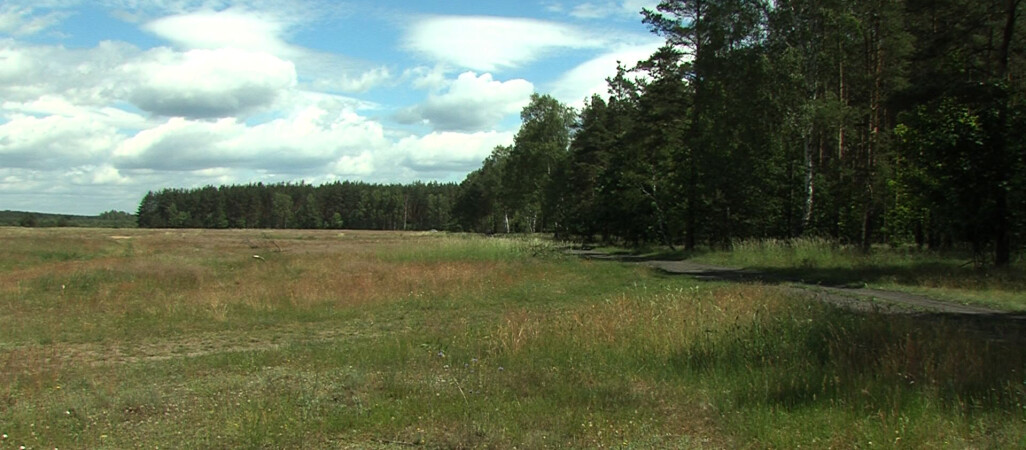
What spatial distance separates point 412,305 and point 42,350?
7547 mm

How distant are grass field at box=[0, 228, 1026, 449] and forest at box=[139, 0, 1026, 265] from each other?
915 cm

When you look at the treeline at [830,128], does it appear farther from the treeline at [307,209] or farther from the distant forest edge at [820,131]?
the treeline at [307,209]

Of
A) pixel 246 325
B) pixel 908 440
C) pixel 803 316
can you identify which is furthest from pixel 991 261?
pixel 246 325

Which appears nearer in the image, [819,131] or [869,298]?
[869,298]

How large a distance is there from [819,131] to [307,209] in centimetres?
14528

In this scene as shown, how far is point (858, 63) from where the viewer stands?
31.4m

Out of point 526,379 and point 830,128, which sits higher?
point 830,128

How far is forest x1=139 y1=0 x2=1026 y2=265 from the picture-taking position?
17.6 meters

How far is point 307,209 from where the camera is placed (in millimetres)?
159375

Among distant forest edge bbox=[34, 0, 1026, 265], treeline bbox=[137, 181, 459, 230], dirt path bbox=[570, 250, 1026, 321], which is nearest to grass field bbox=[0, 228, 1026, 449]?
dirt path bbox=[570, 250, 1026, 321]

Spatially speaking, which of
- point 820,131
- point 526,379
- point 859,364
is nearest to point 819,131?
point 820,131

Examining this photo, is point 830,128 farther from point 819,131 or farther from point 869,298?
point 869,298

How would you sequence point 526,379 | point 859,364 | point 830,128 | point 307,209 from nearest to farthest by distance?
1. point 859,364
2. point 526,379
3. point 830,128
4. point 307,209

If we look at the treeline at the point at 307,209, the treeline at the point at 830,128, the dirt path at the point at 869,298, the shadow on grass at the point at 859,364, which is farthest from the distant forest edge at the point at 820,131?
the treeline at the point at 307,209
